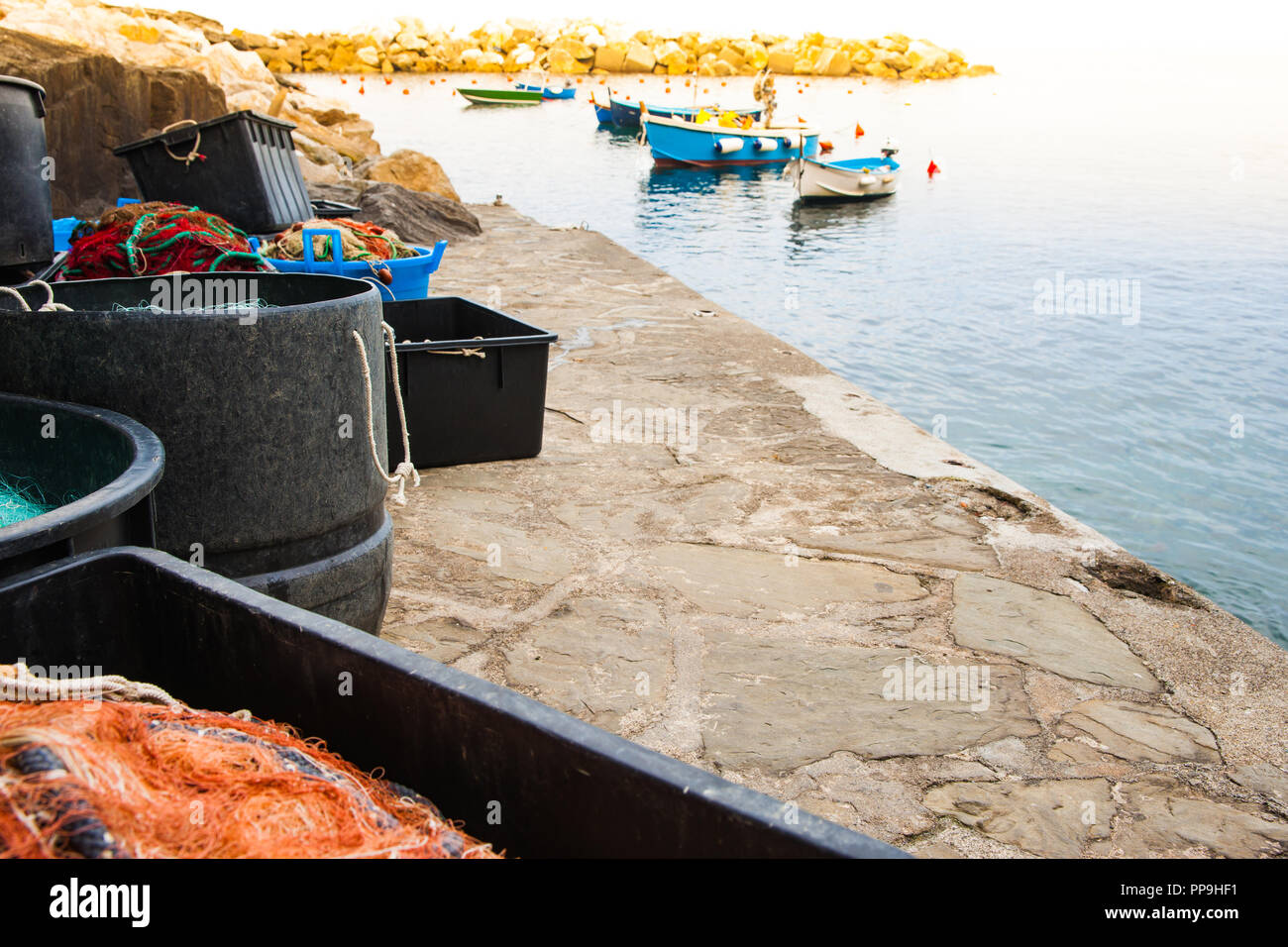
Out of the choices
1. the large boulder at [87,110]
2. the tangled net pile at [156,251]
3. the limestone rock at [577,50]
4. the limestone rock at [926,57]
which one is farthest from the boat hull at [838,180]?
the limestone rock at [926,57]

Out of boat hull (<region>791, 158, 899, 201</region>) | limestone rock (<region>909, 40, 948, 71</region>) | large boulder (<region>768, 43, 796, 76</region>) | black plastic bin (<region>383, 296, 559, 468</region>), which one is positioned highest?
limestone rock (<region>909, 40, 948, 71</region>)


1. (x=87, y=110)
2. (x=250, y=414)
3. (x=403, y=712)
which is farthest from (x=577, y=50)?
(x=403, y=712)

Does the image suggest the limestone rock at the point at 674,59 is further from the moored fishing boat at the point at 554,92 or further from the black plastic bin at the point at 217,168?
the black plastic bin at the point at 217,168

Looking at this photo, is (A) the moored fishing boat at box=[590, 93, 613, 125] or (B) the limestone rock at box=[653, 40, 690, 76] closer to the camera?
(A) the moored fishing boat at box=[590, 93, 613, 125]

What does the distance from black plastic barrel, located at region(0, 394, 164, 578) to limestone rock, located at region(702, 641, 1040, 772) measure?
5.65 ft

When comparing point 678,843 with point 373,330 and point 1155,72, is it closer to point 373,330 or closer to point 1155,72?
point 373,330

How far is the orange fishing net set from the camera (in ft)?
3.67

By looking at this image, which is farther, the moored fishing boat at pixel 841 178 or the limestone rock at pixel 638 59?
the limestone rock at pixel 638 59

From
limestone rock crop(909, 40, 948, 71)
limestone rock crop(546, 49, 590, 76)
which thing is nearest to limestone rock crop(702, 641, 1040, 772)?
limestone rock crop(546, 49, 590, 76)

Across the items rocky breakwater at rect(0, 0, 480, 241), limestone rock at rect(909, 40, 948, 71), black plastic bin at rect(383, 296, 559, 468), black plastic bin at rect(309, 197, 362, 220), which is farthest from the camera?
limestone rock at rect(909, 40, 948, 71)

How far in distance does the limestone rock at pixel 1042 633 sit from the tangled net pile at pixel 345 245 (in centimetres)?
333

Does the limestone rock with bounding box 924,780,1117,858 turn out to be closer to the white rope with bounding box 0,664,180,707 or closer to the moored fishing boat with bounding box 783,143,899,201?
the white rope with bounding box 0,664,180,707

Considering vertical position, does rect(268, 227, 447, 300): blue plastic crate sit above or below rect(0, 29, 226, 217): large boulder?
below

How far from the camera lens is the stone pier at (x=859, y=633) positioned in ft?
9.53
